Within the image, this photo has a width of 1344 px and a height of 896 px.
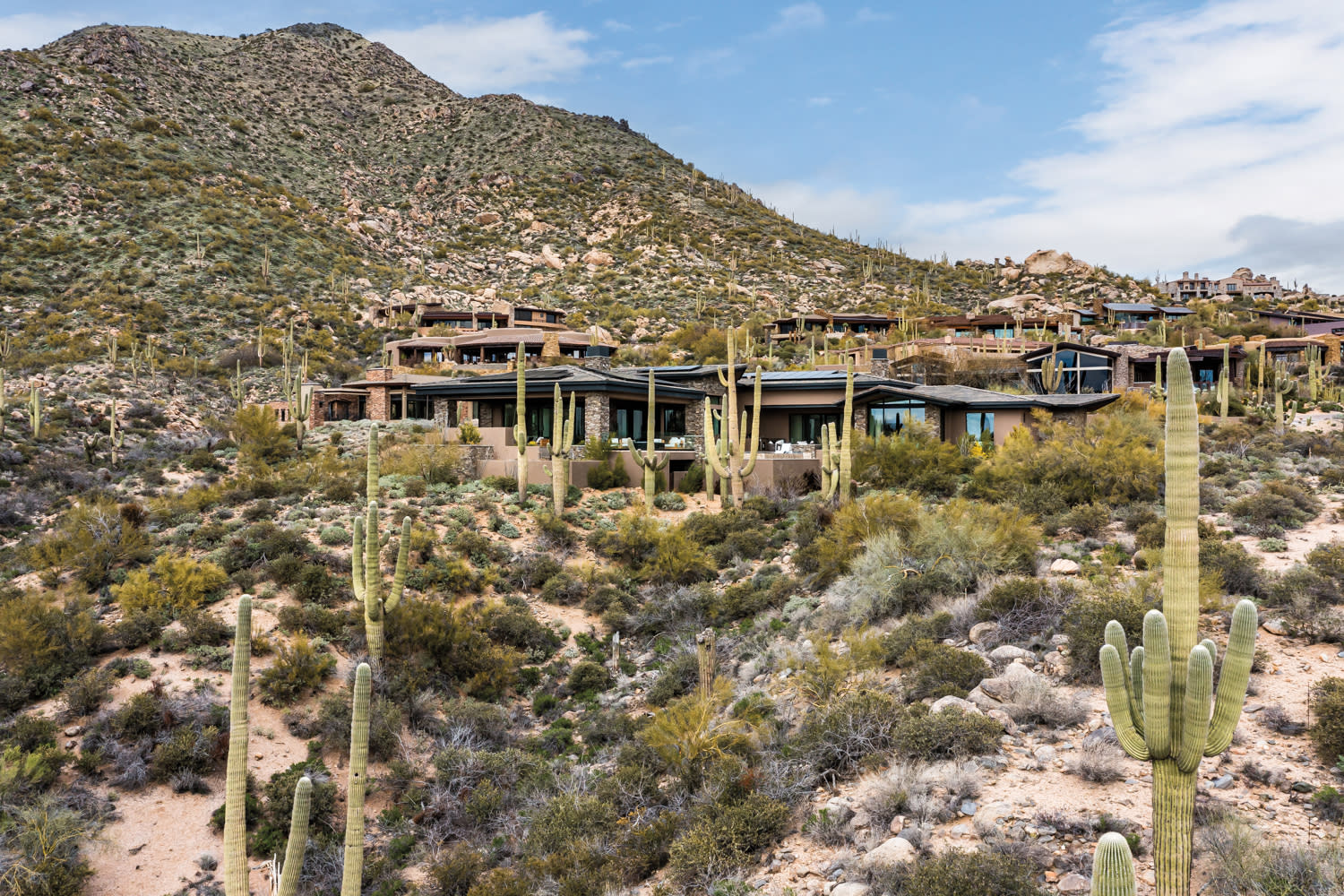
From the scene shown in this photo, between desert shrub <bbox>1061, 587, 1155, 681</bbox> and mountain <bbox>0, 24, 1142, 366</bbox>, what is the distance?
47431 mm

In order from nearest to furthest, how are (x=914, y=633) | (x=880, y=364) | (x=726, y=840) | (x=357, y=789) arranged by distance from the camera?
(x=357, y=789), (x=726, y=840), (x=914, y=633), (x=880, y=364)

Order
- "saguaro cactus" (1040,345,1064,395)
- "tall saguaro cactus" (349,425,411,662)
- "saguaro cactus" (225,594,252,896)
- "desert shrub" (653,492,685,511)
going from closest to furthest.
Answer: "saguaro cactus" (225,594,252,896) < "tall saguaro cactus" (349,425,411,662) < "desert shrub" (653,492,685,511) < "saguaro cactus" (1040,345,1064,395)

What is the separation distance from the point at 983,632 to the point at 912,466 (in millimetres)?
13361

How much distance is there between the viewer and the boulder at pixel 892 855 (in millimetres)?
7883

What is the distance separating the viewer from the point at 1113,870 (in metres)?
5.22

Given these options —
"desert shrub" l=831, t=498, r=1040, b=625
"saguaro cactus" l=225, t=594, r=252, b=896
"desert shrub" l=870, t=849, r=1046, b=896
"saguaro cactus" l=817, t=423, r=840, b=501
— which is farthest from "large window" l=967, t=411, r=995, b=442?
"saguaro cactus" l=225, t=594, r=252, b=896

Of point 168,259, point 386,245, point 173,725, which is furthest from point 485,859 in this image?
point 386,245

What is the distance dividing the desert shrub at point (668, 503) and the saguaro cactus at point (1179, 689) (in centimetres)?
2023

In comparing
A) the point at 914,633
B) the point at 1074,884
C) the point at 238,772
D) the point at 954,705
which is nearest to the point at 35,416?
the point at 238,772

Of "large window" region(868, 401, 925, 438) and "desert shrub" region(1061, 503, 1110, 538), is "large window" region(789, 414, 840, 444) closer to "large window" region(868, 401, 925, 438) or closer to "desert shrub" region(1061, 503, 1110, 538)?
"large window" region(868, 401, 925, 438)

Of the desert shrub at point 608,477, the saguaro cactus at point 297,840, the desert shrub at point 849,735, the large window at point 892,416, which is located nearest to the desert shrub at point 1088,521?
the desert shrub at point 849,735

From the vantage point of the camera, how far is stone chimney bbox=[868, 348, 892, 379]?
39719mm

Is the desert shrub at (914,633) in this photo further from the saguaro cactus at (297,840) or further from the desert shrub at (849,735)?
the saguaro cactus at (297,840)

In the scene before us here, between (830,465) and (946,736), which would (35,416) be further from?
(946,736)
